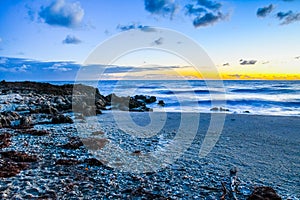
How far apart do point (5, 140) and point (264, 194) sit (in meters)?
12.0

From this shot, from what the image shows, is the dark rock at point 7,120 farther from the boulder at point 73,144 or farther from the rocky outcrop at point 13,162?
the rocky outcrop at point 13,162

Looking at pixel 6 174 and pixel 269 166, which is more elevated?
pixel 6 174

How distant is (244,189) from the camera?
7.80 metres

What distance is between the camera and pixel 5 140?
12.6 metres

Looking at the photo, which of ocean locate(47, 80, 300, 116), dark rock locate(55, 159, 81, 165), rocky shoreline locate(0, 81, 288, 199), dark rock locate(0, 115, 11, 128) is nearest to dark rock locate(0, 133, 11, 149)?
rocky shoreline locate(0, 81, 288, 199)

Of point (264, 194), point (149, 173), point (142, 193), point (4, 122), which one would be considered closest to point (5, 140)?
point (4, 122)

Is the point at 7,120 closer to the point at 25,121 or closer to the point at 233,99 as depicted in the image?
the point at 25,121

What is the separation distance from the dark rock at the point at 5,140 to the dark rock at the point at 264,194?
1072 cm

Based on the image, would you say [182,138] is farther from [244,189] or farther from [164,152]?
[244,189]

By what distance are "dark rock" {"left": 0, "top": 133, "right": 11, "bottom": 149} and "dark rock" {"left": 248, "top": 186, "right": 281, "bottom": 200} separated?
1072cm

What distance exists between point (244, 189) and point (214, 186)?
0.93 m

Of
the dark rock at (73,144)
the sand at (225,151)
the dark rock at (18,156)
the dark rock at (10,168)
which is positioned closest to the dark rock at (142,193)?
the sand at (225,151)

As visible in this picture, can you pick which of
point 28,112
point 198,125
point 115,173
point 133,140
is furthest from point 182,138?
point 28,112

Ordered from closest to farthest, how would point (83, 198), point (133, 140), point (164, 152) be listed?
point (83, 198) < point (164, 152) < point (133, 140)
